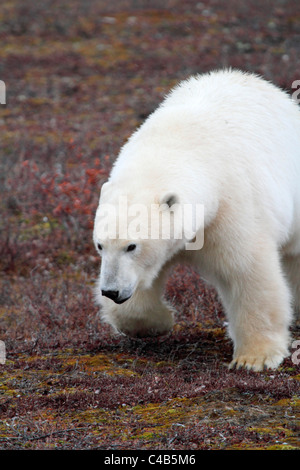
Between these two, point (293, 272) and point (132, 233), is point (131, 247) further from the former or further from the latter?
point (293, 272)

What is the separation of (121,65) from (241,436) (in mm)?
12125

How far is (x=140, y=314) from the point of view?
16.6 feet

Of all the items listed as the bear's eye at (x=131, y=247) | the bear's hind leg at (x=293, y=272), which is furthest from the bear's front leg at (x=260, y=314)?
the bear's eye at (x=131, y=247)

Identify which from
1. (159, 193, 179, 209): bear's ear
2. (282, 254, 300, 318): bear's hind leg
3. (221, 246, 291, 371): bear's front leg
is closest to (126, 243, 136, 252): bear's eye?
(159, 193, 179, 209): bear's ear

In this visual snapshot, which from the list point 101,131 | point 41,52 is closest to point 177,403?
point 101,131

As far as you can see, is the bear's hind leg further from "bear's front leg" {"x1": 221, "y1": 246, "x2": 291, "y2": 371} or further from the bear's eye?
the bear's eye

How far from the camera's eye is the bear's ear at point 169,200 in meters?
3.89

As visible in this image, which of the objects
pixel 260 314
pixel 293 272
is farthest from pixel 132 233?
pixel 293 272

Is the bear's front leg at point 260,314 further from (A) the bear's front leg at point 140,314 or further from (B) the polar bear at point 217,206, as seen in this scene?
(A) the bear's front leg at point 140,314

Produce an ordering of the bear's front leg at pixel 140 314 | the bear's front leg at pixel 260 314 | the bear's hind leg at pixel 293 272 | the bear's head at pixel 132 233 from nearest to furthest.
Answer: the bear's head at pixel 132 233 → the bear's front leg at pixel 260 314 → the bear's front leg at pixel 140 314 → the bear's hind leg at pixel 293 272

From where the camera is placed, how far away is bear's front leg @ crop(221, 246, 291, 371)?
4512mm
